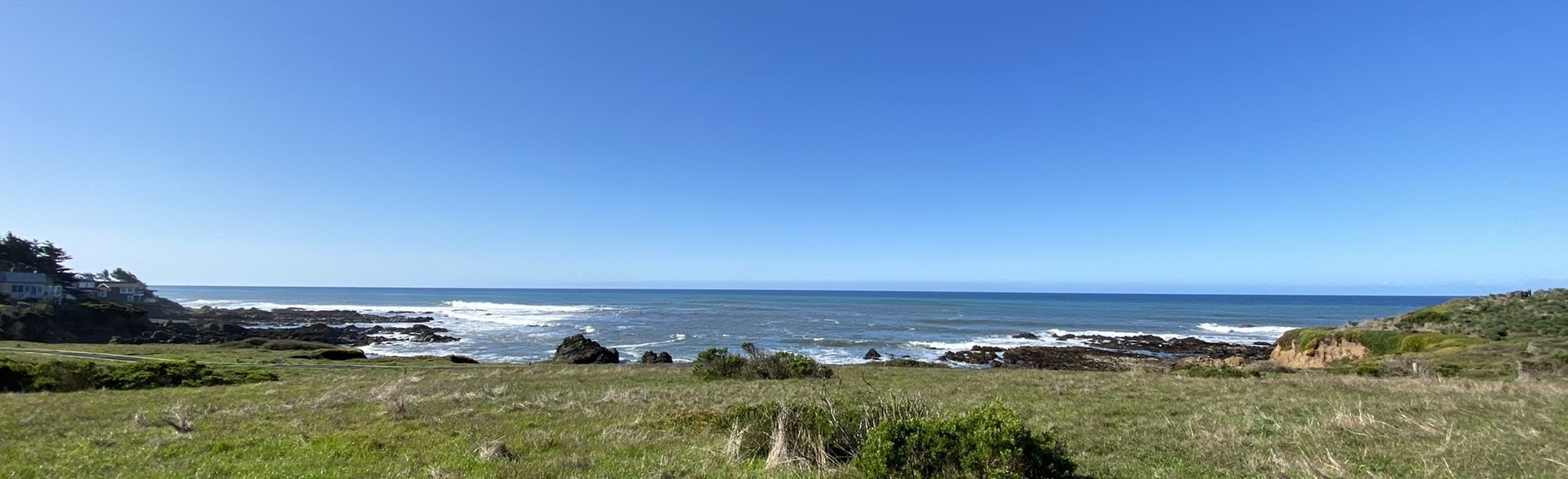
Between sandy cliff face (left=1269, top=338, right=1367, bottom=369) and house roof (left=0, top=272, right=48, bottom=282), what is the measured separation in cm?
12492

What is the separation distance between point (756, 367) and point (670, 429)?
1476 centimetres

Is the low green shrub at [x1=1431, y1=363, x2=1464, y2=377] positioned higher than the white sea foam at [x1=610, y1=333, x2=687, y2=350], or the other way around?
the low green shrub at [x1=1431, y1=363, x2=1464, y2=377]

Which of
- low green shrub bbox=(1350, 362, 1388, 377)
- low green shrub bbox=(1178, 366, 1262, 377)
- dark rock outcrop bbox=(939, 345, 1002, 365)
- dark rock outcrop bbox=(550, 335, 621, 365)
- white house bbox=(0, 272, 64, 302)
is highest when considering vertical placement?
white house bbox=(0, 272, 64, 302)

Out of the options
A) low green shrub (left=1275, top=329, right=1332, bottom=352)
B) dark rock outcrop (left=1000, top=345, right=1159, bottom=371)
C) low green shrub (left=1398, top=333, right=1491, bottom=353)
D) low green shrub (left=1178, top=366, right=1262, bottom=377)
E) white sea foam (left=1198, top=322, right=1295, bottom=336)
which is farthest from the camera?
white sea foam (left=1198, top=322, right=1295, bottom=336)

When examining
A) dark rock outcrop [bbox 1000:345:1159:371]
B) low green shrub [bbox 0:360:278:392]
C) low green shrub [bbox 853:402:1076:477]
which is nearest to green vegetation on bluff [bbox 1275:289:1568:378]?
dark rock outcrop [bbox 1000:345:1159:371]

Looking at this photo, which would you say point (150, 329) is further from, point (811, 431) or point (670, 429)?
point (811, 431)

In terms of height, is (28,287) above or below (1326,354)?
above

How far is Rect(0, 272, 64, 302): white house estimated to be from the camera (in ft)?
230

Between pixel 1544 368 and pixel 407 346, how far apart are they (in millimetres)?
77004

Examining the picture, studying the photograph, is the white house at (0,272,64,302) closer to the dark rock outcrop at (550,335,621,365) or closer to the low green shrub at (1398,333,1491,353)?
the dark rock outcrop at (550,335,621,365)

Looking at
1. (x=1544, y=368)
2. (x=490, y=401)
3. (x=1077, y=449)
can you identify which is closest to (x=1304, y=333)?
(x=1544, y=368)

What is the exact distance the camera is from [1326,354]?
122 feet

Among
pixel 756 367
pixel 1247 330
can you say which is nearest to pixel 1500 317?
pixel 756 367

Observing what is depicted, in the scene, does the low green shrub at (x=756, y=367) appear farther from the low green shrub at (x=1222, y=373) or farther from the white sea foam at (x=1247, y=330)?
the white sea foam at (x=1247, y=330)
